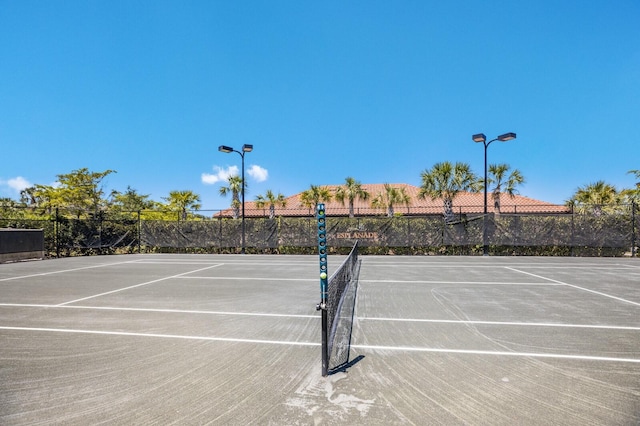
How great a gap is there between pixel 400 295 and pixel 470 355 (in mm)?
4001

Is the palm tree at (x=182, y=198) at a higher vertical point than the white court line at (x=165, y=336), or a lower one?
higher

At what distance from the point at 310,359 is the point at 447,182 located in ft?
67.3

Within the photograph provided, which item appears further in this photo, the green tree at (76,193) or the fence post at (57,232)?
the green tree at (76,193)

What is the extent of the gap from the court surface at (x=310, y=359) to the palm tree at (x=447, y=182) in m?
13.9

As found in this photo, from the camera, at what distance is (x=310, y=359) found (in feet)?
14.3

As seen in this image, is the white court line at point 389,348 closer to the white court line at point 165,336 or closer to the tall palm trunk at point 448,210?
the white court line at point 165,336

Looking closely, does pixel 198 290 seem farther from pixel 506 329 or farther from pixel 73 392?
pixel 506 329

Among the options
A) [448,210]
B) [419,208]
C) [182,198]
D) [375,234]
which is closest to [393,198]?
[419,208]

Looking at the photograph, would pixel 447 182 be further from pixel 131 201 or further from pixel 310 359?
pixel 131 201

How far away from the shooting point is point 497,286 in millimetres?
9758

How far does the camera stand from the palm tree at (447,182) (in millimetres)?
22344

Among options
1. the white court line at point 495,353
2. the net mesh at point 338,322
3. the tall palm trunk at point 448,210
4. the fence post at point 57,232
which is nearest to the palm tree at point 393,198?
the tall palm trunk at point 448,210

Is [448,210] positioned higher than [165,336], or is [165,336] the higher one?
[448,210]

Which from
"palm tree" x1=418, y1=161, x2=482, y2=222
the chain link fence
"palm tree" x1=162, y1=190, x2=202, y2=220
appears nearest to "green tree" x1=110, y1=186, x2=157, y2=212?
"palm tree" x1=162, y1=190, x2=202, y2=220
